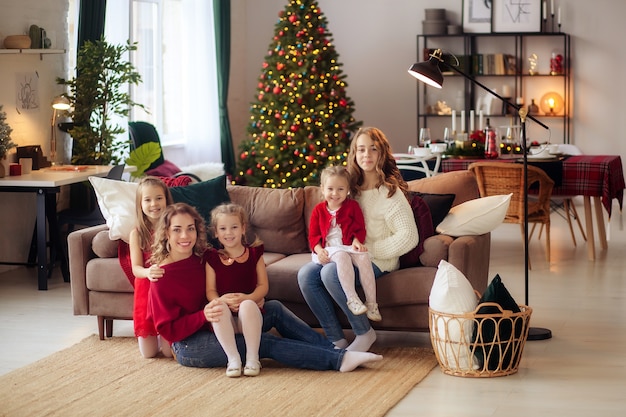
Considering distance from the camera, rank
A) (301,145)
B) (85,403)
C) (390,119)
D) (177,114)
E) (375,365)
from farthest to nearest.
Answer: (390,119), (177,114), (301,145), (375,365), (85,403)

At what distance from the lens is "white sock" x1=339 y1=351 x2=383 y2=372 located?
4715 mm

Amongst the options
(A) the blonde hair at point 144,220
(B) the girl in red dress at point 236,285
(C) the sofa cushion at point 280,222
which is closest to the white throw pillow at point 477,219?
(C) the sofa cushion at point 280,222

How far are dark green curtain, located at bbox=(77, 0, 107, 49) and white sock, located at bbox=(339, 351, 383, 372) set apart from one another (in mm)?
4234

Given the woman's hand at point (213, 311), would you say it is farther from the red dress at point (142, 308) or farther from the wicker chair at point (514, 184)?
the wicker chair at point (514, 184)

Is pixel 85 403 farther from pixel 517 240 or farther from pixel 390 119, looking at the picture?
pixel 390 119

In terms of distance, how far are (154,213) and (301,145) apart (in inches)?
187

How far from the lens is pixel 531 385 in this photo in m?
4.51

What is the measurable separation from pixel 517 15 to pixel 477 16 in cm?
41

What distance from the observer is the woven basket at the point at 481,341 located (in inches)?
181

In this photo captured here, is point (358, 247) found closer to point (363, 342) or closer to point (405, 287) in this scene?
point (405, 287)

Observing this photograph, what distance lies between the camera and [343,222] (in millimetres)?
5129

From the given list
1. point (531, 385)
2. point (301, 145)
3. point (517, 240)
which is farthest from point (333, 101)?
point (531, 385)

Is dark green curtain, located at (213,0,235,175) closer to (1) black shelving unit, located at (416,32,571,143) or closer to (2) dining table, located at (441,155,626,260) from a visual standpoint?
(1) black shelving unit, located at (416,32,571,143)

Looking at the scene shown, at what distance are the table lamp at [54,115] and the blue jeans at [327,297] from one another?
3.14 metres
